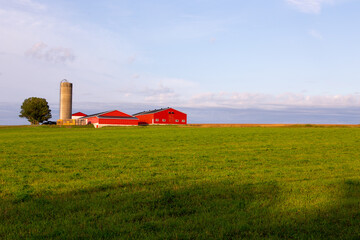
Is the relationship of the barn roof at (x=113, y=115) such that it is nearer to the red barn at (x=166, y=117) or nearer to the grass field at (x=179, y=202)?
the red barn at (x=166, y=117)

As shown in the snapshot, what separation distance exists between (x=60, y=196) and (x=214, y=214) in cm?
528

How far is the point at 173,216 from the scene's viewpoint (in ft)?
25.4

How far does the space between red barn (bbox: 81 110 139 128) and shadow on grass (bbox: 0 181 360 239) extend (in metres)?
85.1

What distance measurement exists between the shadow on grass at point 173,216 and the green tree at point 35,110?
10907cm

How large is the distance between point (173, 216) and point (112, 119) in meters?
90.5

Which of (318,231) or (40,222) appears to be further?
(40,222)

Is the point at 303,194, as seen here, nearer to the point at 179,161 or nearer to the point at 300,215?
the point at 300,215

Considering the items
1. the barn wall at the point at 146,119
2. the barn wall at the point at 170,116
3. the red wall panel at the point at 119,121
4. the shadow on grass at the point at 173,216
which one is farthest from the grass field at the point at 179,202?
the barn wall at the point at 146,119

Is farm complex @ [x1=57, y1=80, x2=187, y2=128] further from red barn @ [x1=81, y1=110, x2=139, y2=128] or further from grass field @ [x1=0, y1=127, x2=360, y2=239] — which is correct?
grass field @ [x1=0, y1=127, x2=360, y2=239]

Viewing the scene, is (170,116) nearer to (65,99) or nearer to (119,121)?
(119,121)

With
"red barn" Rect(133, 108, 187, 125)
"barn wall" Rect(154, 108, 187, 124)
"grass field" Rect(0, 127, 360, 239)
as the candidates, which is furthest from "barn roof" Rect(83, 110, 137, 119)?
"grass field" Rect(0, 127, 360, 239)

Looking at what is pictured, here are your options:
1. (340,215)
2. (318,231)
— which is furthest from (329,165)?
(318,231)

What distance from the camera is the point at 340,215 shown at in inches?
311

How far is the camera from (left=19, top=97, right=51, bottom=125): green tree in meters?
108
